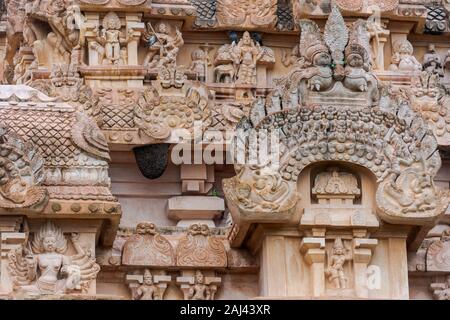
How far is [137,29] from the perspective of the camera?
97.6ft

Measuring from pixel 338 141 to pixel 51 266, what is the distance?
11.7 feet

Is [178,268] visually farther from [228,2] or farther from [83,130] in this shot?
[228,2]

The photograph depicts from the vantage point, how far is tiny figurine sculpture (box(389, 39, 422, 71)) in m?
30.1

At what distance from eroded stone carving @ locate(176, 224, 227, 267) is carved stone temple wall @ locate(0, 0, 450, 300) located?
0.06 feet

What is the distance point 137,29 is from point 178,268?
4.04 meters

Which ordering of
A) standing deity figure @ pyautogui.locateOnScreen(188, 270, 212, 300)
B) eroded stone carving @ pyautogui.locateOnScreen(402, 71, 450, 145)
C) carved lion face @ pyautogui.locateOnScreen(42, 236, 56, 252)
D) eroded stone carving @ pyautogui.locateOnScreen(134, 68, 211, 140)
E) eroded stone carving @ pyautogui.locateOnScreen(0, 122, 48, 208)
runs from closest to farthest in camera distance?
Result: 1. eroded stone carving @ pyautogui.locateOnScreen(0, 122, 48, 208)
2. carved lion face @ pyautogui.locateOnScreen(42, 236, 56, 252)
3. standing deity figure @ pyautogui.locateOnScreen(188, 270, 212, 300)
4. eroded stone carving @ pyautogui.locateOnScreen(134, 68, 211, 140)
5. eroded stone carving @ pyautogui.locateOnScreen(402, 71, 450, 145)

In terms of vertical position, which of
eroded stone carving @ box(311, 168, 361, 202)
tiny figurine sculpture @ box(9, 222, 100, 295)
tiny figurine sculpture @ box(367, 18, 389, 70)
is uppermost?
tiny figurine sculpture @ box(367, 18, 389, 70)

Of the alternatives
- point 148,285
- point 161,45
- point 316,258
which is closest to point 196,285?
point 148,285

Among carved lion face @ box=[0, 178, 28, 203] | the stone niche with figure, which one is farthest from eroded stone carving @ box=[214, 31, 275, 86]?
carved lion face @ box=[0, 178, 28, 203]

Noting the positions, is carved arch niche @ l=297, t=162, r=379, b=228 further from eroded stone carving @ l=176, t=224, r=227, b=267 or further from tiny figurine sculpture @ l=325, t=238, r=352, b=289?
eroded stone carving @ l=176, t=224, r=227, b=267

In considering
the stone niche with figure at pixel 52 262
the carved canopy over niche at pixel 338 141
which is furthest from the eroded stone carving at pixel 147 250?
the carved canopy over niche at pixel 338 141

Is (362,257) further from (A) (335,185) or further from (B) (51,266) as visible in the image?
(B) (51,266)

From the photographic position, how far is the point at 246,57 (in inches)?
1182
